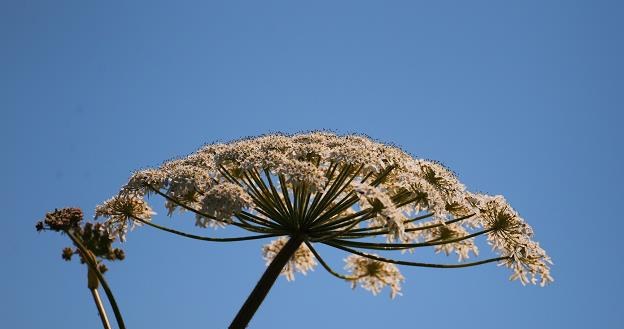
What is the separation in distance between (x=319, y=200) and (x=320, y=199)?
5.6 inches

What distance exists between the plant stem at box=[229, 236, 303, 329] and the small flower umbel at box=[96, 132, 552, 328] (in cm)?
2

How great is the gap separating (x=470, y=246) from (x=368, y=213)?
466 centimetres

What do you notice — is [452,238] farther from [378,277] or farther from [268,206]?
[268,206]

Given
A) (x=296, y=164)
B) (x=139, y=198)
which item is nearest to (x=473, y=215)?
(x=296, y=164)

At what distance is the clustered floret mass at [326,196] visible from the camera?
13336 mm

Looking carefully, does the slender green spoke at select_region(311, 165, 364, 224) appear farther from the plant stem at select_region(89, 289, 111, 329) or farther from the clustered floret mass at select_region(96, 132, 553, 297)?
the plant stem at select_region(89, 289, 111, 329)

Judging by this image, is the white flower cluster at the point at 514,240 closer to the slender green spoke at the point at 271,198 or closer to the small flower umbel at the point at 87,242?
the slender green spoke at the point at 271,198

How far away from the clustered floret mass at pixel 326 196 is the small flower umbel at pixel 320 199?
2 centimetres

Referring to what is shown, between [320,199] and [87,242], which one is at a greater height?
[320,199]

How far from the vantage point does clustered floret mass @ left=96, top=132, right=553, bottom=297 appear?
43.8 ft

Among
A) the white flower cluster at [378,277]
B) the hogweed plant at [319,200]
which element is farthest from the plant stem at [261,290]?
the white flower cluster at [378,277]

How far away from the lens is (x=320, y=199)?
14078 mm

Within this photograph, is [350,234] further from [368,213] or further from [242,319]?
[242,319]

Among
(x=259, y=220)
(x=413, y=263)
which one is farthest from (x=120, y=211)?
(x=413, y=263)
